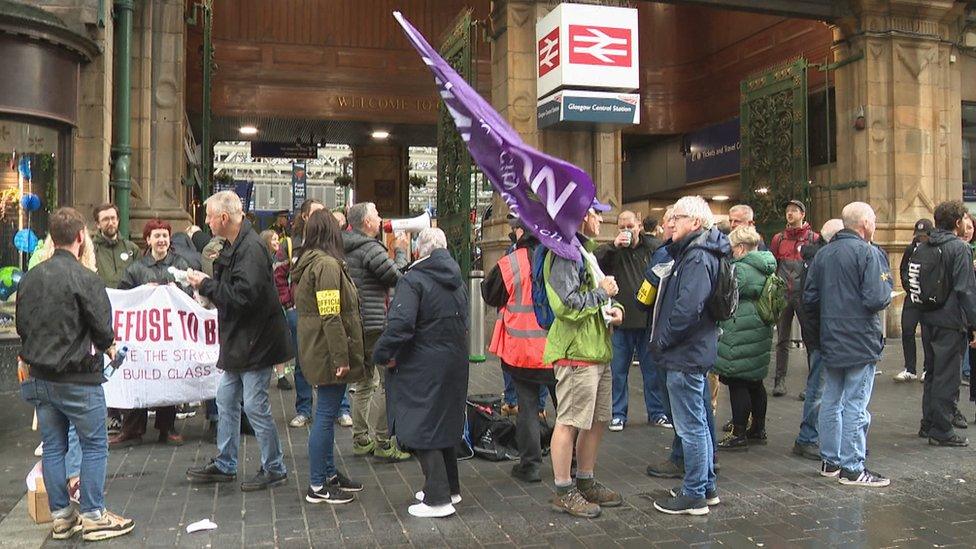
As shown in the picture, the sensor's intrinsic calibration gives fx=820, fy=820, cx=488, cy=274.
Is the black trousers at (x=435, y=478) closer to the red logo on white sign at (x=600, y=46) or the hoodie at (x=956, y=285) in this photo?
the hoodie at (x=956, y=285)

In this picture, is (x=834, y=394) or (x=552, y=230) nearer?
(x=552, y=230)

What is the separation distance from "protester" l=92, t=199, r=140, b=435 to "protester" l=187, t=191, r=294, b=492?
2072 millimetres

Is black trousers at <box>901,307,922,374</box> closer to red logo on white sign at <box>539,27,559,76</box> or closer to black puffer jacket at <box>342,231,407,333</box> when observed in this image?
red logo on white sign at <box>539,27,559,76</box>

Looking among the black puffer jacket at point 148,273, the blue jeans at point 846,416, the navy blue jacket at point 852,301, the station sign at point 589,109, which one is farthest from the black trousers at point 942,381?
the black puffer jacket at point 148,273

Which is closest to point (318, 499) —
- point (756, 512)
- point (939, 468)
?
point (756, 512)

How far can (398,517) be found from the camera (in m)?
4.86

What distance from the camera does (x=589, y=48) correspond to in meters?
11.5

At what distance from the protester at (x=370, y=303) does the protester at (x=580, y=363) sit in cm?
148

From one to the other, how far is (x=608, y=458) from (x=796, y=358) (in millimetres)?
6804

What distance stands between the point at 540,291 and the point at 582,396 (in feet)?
2.37

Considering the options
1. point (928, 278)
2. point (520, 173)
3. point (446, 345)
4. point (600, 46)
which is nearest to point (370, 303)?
point (446, 345)

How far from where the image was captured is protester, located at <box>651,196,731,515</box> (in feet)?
16.0

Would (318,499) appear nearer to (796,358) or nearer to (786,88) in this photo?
(796,358)

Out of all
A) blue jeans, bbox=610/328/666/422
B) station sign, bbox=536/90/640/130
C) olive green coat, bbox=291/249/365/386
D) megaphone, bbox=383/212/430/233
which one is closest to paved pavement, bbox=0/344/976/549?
blue jeans, bbox=610/328/666/422
